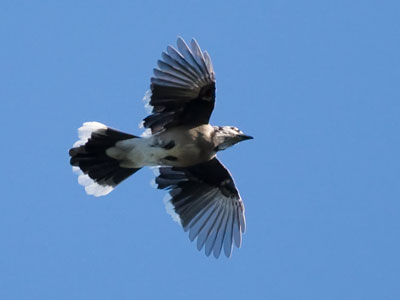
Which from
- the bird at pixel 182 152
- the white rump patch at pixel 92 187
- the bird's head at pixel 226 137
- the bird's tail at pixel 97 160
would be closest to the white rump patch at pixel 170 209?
the bird at pixel 182 152

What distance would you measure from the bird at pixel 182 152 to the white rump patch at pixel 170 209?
0.01 meters

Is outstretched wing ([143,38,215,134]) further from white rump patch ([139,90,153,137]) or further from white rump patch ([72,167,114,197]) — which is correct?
white rump patch ([72,167,114,197])

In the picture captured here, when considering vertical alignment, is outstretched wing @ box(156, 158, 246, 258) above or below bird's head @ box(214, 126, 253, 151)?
below

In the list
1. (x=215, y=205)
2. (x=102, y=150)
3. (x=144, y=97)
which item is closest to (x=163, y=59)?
(x=144, y=97)

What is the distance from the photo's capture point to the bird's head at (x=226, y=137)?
11.7 metres

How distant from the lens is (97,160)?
12.0 m

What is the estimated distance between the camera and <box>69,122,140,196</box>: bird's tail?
1170 centimetres

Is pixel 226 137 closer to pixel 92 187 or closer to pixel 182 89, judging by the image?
pixel 182 89

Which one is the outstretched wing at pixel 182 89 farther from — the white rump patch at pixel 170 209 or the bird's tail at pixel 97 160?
the white rump patch at pixel 170 209

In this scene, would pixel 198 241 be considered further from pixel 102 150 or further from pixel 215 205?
pixel 102 150

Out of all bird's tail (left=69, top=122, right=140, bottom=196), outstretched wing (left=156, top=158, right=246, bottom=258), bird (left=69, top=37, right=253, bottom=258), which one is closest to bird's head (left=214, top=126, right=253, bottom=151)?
bird (left=69, top=37, right=253, bottom=258)

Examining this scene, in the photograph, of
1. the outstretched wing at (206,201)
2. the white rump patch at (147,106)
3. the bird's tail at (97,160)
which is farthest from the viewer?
the outstretched wing at (206,201)

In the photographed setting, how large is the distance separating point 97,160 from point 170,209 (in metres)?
1.13

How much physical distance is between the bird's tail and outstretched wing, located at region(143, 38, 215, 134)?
466 millimetres
